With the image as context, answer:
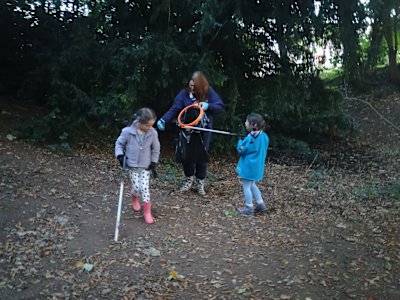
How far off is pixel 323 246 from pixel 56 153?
4763 millimetres

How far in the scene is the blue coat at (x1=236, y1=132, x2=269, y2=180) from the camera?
577 cm

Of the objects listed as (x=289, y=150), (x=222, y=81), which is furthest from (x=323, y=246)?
(x=289, y=150)

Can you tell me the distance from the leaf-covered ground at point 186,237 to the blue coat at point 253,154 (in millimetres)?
629

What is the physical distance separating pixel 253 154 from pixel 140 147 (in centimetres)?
147

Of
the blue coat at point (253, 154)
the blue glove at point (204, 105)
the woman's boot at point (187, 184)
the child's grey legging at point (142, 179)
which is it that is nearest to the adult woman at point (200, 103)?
the blue glove at point (204, 105)

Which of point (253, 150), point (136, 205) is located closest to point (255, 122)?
point (253, 150)

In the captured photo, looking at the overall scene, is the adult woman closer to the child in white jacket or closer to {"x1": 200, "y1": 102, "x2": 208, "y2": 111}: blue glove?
{"x1": 200, "y1": 102, "x2": 208, "y2": 111}: blue glove

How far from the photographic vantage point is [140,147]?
17.4 feet

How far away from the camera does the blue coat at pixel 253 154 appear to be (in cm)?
577

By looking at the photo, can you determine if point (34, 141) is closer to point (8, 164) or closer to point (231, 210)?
point (8, 164)

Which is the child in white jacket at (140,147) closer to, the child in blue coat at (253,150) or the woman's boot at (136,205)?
the woman's boot at (136,205)

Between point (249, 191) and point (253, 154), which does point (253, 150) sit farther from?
point (249, 191)

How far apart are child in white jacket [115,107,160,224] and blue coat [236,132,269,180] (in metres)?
1.17

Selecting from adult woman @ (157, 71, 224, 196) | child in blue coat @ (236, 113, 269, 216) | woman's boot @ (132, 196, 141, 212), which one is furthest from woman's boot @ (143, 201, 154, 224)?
child in blue coat @ (236, 113, 269, 216)
